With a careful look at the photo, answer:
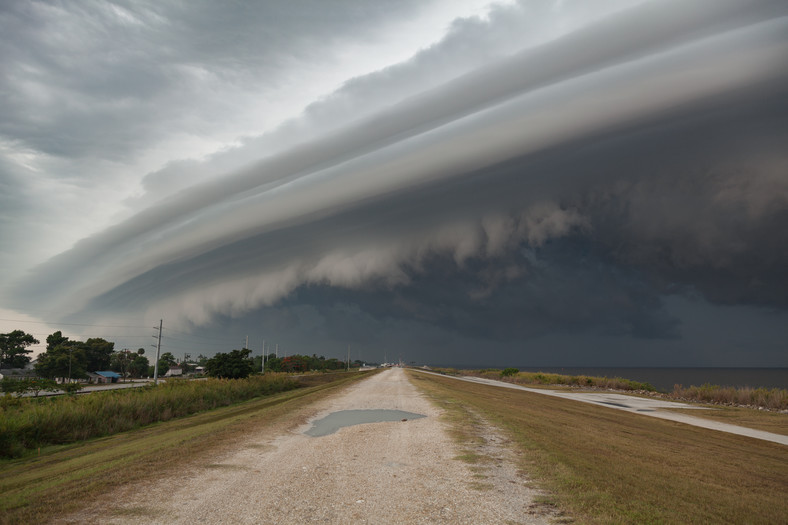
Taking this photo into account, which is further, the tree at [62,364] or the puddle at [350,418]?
the tree at [62,364]

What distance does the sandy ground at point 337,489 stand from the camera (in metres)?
6.85

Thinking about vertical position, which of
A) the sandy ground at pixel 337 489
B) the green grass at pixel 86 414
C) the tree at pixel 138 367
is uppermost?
the sandy ground at pixel 337 489

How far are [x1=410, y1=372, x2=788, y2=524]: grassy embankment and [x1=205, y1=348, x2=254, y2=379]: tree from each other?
133 ft

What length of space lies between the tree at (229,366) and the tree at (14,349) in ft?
365

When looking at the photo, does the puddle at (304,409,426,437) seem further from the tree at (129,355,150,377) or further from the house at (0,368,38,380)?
the tree at (129,355,150,377)

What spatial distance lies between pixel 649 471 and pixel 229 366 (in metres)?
48.9

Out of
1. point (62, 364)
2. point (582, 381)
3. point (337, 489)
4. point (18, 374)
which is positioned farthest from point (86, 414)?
point (18, 374)

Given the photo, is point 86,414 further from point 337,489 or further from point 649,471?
point 649,471

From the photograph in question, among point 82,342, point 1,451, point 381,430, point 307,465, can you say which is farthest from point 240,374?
point 82,342

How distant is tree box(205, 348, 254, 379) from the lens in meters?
50.6

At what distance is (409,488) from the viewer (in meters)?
8.38

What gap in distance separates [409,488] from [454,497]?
1.00 metres

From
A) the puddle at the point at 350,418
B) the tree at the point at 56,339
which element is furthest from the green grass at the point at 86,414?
the tree at the point at 56,339

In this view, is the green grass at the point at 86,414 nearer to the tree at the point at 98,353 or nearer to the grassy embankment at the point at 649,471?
the grassy embankment at the point at 649,471
